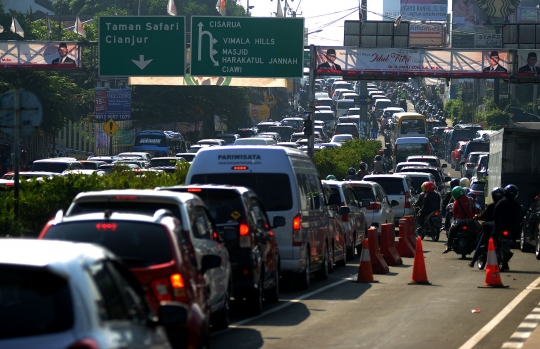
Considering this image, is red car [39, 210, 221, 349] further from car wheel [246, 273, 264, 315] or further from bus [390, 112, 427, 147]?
bus [390, 112, 427, 147]

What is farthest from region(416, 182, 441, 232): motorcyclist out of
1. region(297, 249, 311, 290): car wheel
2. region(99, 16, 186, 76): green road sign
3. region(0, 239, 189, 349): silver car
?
region(0, 239, 189, 349): silver car

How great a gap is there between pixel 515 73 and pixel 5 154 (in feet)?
67.2

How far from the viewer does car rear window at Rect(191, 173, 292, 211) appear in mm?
14625

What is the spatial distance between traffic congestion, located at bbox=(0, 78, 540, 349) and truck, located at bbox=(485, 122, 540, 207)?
51mm

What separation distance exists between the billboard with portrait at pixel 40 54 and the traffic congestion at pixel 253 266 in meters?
17.0

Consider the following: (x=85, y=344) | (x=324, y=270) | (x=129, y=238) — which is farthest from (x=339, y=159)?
(x=85, y=344)

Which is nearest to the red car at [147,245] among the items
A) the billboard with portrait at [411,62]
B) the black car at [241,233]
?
the black car at [241,233]

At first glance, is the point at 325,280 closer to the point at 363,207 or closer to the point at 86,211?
the point at 363,207

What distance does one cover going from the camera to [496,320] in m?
12.0

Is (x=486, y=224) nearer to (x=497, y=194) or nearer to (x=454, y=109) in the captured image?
(x=497, y=194)

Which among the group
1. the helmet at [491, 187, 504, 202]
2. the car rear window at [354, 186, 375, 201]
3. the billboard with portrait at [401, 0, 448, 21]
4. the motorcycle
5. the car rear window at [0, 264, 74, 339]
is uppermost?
the billboard with portrait at [401, 0, 448, 21]

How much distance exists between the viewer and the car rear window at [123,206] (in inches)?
370

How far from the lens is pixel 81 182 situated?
16.0 m

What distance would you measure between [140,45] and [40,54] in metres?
5.38
